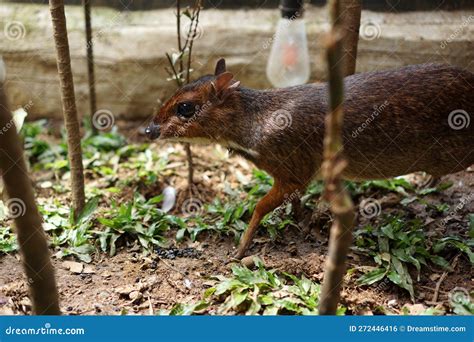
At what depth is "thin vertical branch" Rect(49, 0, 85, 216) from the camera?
5.63 meters

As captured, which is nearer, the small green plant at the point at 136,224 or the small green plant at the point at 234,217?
the small green plant at the point at 136,224

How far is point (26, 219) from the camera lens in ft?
12.5

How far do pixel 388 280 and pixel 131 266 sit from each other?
247cm
